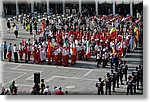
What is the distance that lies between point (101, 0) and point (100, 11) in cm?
470

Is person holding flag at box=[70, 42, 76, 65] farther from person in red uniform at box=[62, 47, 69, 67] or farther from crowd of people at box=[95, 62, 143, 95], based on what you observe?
crowd of people at box=[95, 62, 143, 95]

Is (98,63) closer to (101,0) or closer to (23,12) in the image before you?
(101,0)

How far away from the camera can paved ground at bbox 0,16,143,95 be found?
13.6 meters

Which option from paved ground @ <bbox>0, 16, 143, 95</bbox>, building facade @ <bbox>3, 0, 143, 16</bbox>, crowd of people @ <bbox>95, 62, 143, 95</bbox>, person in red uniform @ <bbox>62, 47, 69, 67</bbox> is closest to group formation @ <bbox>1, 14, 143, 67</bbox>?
person in red uniform @ <bbox>62, 47, 69, 67</bbox>

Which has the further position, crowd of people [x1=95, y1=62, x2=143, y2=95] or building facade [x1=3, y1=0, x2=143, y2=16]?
building facade [x1=3, y1=0, x2=143, y2=16]

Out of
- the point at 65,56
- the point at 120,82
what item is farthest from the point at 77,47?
the point at 120,82

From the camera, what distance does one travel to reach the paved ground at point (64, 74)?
44.8ft

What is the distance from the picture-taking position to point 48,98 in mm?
10703

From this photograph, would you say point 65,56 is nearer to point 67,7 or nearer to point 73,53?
point 73,53

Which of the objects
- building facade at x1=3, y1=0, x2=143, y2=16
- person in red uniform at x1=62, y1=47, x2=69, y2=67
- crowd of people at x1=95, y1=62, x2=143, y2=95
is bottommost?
crowd of people at x1=95, y1=62, x2=143, y2=95

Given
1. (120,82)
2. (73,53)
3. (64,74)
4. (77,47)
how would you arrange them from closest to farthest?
(120,82), (64,74), (73,53), (77,47)

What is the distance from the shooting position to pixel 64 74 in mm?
15352

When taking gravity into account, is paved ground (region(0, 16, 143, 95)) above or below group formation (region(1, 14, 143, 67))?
below

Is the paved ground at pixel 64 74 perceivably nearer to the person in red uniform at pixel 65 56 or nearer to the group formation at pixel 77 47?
the person in red uniform at pixel 65 56
